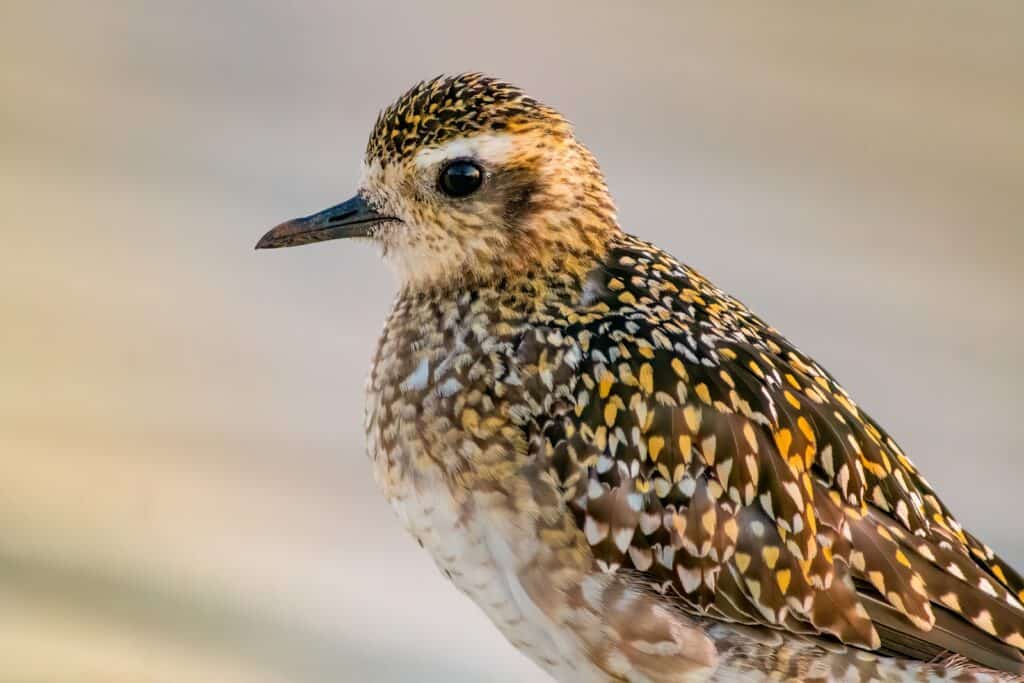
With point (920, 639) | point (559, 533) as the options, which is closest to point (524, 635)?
point (559, 533)

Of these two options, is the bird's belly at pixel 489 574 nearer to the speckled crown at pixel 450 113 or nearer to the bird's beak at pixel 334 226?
the bird's beak at pixel 334 226

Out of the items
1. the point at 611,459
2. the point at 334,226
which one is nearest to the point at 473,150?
the point at 334,226

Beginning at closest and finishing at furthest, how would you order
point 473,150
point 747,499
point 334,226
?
point 747,499, point 473,150, point 334,226

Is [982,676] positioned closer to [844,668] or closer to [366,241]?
[844,668]

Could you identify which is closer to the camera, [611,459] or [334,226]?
[611,459]

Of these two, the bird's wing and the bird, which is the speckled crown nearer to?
the bird

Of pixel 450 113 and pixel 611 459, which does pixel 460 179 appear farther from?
pixel 611 459

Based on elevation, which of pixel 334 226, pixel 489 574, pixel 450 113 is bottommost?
pixel 489 574
